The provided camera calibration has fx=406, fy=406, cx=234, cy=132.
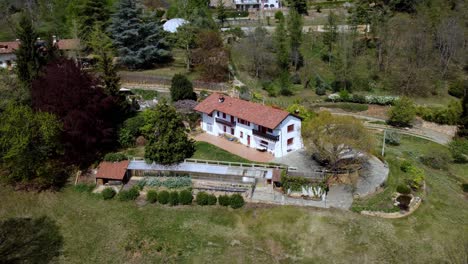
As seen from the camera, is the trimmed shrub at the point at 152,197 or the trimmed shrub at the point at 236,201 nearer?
the trimmed shrub at the point at 236,201

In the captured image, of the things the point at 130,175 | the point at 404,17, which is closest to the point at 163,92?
the point at 130,175

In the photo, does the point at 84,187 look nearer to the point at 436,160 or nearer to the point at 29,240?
the point at 29,240

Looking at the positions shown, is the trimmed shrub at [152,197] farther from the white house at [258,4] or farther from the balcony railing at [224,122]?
the white house at [258,4]

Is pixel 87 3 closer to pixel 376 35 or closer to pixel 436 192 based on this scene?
pixel 376 35

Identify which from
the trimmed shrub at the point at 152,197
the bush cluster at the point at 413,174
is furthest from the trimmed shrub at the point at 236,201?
the bush cluster at the point at 413,174

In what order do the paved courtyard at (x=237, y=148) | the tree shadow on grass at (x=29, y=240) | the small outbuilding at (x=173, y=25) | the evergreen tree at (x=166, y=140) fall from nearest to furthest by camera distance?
1. the tree shadow on grass at (x=29, y=240)
2. the evergreen tree at (x=166, y=140)
3. the paved courtyard at (x=237, y=148)
4. the small outbuilding at (x=173, y=25)
